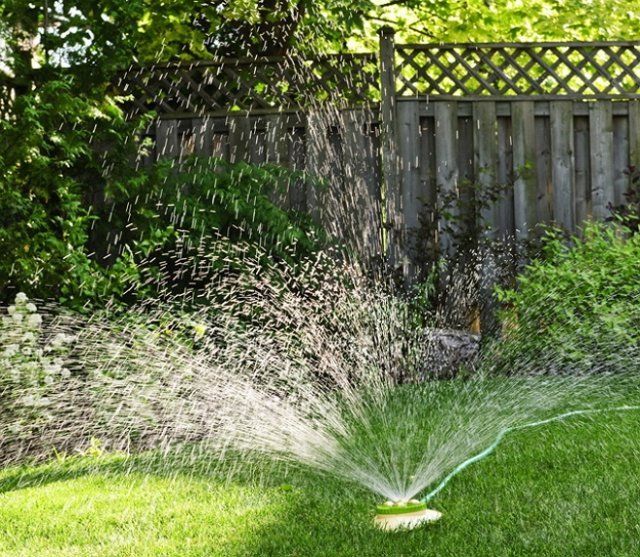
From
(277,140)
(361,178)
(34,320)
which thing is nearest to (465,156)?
(361,178)

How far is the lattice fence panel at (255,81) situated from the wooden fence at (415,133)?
0.01m

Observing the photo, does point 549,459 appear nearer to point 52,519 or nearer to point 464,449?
point 464,449

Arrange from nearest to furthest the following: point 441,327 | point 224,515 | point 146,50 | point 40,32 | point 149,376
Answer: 1. point 224,515
2. point 149,376
3. point 40,32
4. point 441,327
5. point 146,50

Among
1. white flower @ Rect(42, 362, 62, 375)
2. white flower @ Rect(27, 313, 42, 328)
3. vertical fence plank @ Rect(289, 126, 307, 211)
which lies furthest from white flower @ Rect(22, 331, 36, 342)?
vertical fence plank @ Rect(289, 126, 307, 211)

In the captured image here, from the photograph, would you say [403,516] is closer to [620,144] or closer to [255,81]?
[255,81]

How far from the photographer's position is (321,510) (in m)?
4.21

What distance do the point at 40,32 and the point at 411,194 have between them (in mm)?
3270

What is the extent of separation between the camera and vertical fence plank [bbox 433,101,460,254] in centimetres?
863

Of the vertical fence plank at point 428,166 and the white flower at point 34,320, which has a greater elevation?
the vertical fence plank at point 428,166

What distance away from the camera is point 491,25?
36.9 feet

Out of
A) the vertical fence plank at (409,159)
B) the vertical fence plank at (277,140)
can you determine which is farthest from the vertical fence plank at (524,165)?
the vertical fence plank at (277,140)

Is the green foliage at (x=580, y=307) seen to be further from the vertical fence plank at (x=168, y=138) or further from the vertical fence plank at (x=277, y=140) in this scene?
the vertical fence plank at (x=168, y=138)

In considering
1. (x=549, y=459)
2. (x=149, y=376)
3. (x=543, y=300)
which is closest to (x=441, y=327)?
(x=543, y=300)

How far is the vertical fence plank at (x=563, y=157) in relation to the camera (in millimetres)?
8805
